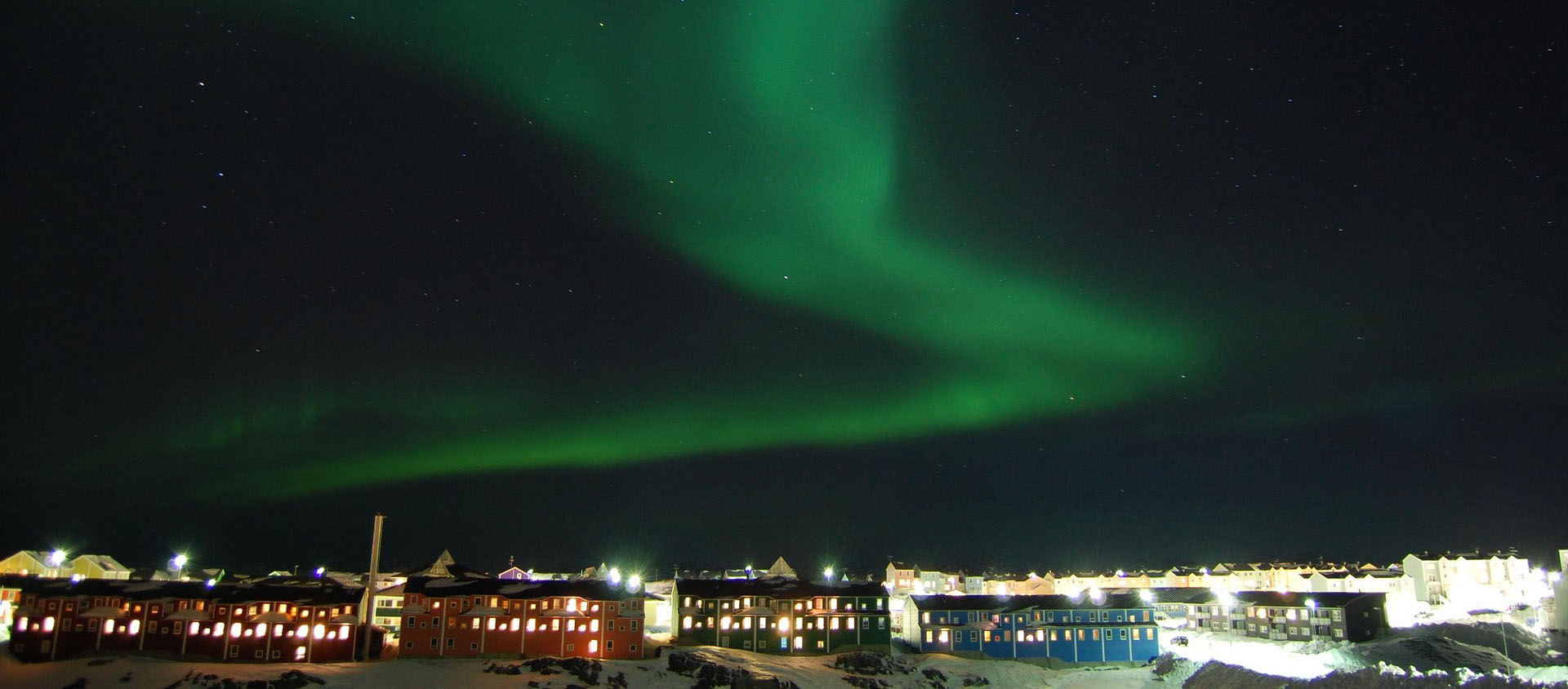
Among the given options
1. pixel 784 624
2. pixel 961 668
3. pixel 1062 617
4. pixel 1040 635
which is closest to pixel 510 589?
pixel 784 624

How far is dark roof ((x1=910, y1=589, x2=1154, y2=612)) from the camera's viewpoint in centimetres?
7975

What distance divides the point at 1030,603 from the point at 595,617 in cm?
3702

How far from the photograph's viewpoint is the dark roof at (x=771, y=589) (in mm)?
75500

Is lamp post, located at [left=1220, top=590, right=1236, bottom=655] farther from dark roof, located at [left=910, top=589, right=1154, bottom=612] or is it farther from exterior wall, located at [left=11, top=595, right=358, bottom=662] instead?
exterior wall, located at [left=11, top=595, right=358, bottom=662]

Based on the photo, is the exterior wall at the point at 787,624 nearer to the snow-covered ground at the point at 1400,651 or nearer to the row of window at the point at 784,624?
the row of window at the point at 784,624

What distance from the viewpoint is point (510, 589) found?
6756 cm

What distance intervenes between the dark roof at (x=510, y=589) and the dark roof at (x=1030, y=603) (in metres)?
26.1

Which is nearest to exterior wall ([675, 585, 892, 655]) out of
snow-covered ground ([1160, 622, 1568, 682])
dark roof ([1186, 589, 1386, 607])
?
snow-covered ground ([1160, 622, 1568, 682])

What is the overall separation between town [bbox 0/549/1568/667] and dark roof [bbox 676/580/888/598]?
0.19 metres

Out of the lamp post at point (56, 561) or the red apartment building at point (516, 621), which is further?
the lamp post at point (56, 561)

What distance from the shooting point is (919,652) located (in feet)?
257

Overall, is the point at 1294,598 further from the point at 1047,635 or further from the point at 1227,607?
the point at 1047,635

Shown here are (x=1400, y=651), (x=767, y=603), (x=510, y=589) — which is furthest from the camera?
(x=767, y=603)

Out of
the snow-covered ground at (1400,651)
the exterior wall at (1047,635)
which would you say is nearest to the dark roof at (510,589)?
the exterior wall at (1047,635)
